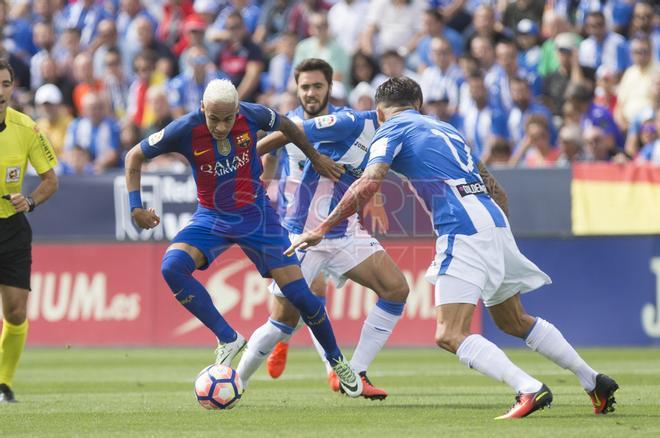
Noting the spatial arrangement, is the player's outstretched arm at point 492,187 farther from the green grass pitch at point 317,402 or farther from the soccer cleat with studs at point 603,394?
the green grass pitch at point 317,402

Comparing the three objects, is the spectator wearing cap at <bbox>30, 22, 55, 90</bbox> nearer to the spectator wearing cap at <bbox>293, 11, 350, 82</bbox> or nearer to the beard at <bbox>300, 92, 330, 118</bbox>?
the spectator wearing cap at <bbox>293, 11, 350, 82</bbox>

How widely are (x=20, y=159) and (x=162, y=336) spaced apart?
22.6ft

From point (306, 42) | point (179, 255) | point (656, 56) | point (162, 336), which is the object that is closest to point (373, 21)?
point (306, 42)

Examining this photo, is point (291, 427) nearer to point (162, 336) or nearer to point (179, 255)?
point (179, 255)

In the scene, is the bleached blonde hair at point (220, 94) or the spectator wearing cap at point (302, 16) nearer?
the bleached blonde hair at point (220, 94)

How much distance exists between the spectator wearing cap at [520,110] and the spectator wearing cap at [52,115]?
740cm

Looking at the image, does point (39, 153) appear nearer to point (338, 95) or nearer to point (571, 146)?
point (338, 95)

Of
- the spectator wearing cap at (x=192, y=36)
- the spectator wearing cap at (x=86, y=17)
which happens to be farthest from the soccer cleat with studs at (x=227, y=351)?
the spectator wearing cap at (x=86, y=17)

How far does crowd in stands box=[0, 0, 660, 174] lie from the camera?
727 inches

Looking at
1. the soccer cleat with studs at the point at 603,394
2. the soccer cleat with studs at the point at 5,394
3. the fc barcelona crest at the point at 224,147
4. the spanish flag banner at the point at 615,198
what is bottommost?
the soccer cleat with studs at the point at 5,394

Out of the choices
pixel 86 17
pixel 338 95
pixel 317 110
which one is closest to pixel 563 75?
pixel 338 95

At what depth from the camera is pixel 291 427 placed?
8.38 metres

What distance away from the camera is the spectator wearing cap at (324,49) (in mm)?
20203

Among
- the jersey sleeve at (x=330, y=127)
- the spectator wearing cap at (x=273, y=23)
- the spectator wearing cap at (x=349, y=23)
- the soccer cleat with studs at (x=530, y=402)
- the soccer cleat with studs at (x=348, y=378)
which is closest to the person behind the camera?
the soccer cleat with studs at (x=530, y=402)
